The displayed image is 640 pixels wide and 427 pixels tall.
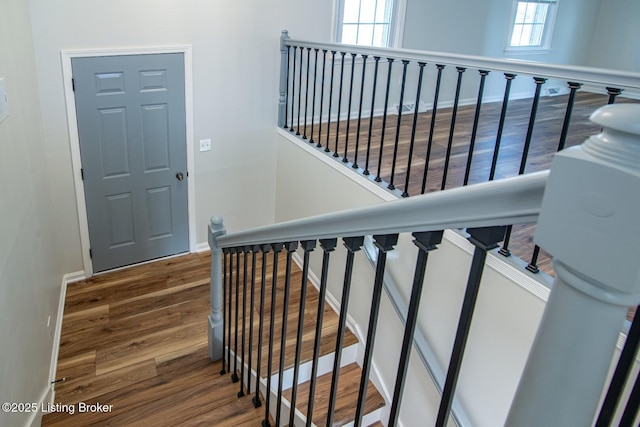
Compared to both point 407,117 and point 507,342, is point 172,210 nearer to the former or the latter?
point 407,117

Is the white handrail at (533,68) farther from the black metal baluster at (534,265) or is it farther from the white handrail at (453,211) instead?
the white handrail at (453,211)

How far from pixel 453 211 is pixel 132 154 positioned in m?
4.25

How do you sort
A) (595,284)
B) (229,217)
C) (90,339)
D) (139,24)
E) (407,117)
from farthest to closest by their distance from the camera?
(407,117) < (229,217) < (139,24) < (90,339) < (595,284)

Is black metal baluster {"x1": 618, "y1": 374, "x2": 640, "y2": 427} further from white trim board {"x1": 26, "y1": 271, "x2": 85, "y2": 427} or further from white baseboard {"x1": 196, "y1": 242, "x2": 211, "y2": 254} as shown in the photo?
white baseboard {"x1": 196, "y1": 242, "x2": 211, "y2": 254}

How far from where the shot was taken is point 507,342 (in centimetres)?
239

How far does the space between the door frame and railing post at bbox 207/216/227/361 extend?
191cm

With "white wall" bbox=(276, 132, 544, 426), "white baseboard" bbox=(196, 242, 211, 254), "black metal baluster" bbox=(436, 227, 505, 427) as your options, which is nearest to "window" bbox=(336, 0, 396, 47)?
"white wall" bbox=(276, 132, 544, 426)

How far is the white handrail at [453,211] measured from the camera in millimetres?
572

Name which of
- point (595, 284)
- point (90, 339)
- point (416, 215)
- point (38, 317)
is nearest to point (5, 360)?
point (38, 317)

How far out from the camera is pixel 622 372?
1.97 feet

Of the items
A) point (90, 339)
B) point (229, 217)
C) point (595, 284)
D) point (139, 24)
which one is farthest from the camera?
point (229, 217)

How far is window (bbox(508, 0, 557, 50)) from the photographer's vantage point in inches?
242

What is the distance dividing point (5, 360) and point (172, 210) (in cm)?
287

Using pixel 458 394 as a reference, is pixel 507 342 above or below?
above
